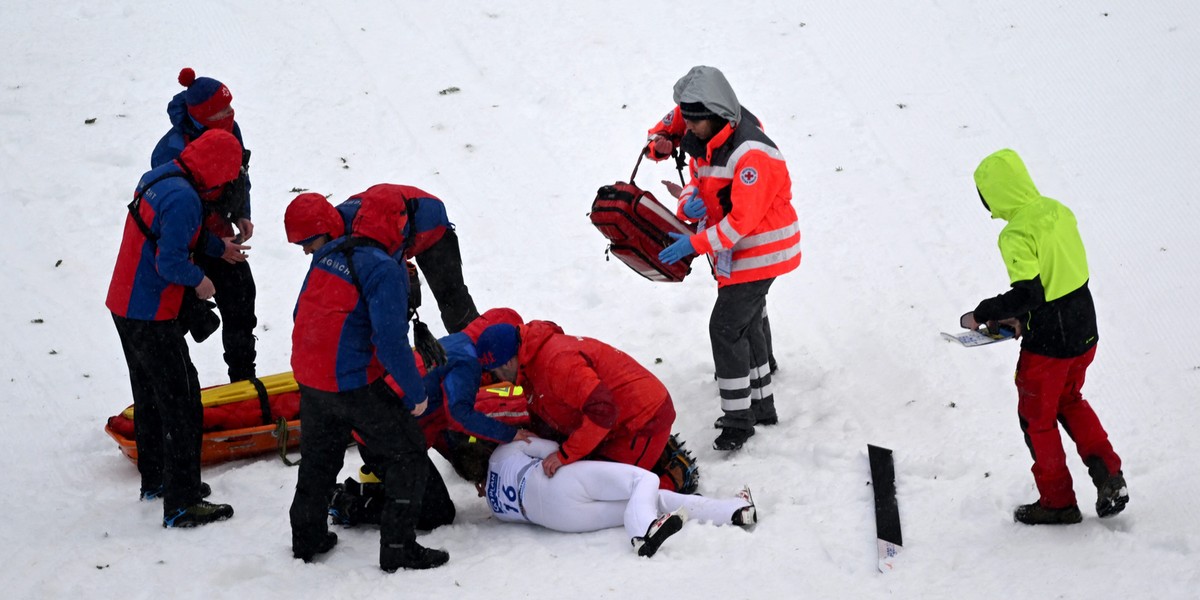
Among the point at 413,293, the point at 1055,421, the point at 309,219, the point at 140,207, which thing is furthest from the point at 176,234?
the point at 1055,421

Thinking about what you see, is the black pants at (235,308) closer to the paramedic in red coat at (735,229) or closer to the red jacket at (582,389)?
the red jacket at (582,389)

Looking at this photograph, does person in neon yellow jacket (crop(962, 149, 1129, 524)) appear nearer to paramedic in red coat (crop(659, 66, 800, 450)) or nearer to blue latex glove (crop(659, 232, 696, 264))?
paramedic in red coat (crop(659, 66, 800, 450))

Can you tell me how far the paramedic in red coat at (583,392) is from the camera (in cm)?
491

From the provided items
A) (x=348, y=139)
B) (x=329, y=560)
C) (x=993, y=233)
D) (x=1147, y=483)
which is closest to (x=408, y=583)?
(x=329, y=560)

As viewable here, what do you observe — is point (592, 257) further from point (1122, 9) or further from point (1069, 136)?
point (1122, 9)

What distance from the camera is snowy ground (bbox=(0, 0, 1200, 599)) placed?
4602 mm

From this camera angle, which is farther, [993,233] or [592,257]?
[592,257]

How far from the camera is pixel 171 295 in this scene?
4.99 metres

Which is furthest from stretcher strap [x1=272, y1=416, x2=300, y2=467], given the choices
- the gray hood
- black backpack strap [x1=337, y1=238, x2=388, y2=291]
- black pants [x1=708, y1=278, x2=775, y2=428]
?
the gray hood

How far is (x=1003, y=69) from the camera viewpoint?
8867 millimetres

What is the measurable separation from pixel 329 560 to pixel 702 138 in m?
2.69

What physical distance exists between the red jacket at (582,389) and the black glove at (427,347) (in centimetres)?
54

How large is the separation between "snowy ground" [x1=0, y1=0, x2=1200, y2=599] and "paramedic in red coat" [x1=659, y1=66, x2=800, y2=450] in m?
0.34

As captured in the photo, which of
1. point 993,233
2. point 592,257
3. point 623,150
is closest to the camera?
point 993,233
